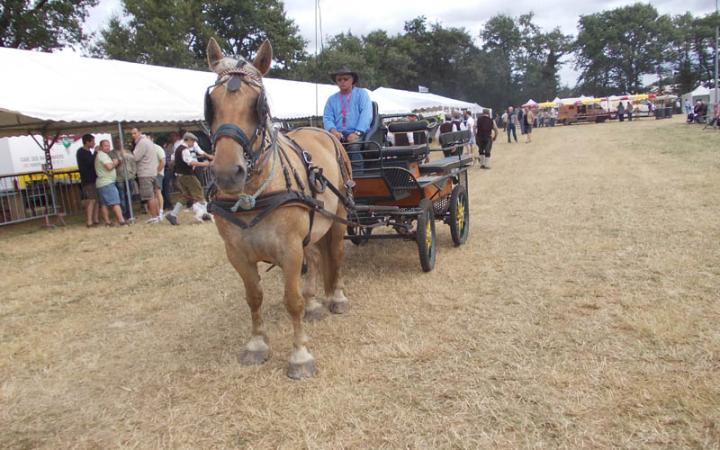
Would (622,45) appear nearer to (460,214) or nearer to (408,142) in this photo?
(408,142)

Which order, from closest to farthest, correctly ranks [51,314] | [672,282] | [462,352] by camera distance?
[462,352] → [672,282] → [51,314]

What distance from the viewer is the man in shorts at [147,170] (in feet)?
33.6

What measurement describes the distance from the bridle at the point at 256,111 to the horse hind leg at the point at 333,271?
1.57m

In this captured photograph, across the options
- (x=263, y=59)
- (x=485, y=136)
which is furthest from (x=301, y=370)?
(x=485, y=136)

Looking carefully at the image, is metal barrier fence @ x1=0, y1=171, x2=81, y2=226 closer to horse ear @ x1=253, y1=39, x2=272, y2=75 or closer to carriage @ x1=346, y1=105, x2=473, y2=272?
carriage @ x1=346, y1=105, x2=473, y2=272

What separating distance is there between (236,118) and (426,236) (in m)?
2.94

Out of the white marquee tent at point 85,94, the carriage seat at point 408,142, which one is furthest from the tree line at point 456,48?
the carriage seat at point 408,142

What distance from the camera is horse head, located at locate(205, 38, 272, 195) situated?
2.52 metres

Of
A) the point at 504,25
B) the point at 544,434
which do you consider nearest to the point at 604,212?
the point at 544,434

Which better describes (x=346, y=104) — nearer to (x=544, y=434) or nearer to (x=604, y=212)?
(x=544, y=434)

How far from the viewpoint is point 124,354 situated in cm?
388

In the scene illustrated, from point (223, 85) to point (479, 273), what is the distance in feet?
11.4

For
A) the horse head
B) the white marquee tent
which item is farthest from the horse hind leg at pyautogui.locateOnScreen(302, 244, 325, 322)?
the white marquee tent

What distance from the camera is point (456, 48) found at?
68.4 m
